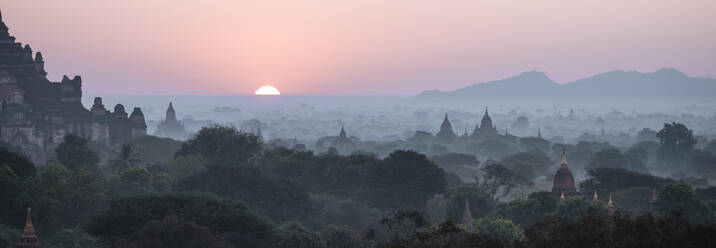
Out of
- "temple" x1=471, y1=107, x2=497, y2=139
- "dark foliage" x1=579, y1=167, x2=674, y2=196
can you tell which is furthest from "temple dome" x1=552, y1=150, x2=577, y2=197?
"temple" x1=471, y1=107, x2=497, y2=139

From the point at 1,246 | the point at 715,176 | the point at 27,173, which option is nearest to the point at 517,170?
the point at 715,176

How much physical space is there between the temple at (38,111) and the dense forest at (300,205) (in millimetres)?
3824

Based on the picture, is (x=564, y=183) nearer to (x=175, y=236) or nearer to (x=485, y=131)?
(x=175, y=236)

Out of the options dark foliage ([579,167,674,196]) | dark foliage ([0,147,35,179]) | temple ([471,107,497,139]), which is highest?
dark foliage ([0,147,35,179])

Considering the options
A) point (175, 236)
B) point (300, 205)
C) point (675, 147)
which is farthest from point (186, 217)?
point (675, 147)

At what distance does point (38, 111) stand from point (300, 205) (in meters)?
39.8

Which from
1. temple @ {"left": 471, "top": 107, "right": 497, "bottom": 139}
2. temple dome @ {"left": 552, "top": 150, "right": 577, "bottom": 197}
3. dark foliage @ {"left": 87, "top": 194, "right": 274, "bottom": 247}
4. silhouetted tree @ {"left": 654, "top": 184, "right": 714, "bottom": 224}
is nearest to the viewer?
dark foliage @ {"left": 87, "top": 194, "right": 274, "bottom": 247}

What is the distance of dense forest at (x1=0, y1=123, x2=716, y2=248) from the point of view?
3066 centimetres

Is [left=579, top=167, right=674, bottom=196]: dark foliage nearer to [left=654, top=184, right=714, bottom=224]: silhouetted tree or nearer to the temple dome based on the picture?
the temple dome

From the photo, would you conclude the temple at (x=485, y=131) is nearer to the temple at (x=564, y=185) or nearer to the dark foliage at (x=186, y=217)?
the temple at (x=564, y=185)

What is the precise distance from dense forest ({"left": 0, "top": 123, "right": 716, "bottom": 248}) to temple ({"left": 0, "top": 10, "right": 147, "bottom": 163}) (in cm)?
382

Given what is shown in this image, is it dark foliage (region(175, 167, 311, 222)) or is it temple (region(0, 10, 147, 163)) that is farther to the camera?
temple (region(0, 10, 147, 163))

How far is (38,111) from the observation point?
3509 inches

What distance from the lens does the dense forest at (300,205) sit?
30.7 meters
